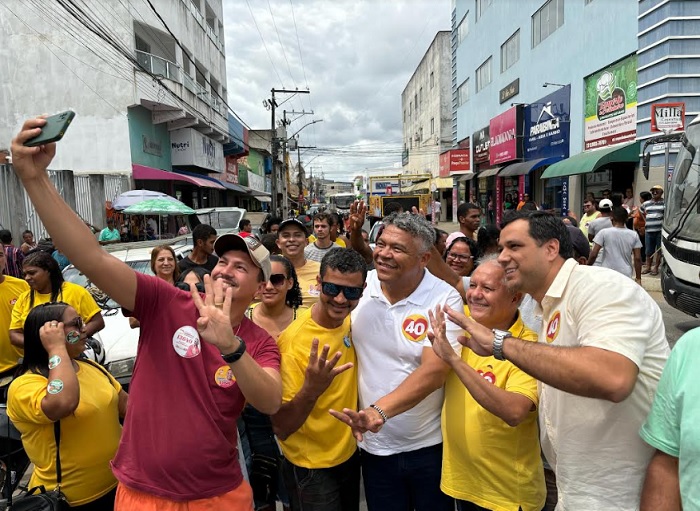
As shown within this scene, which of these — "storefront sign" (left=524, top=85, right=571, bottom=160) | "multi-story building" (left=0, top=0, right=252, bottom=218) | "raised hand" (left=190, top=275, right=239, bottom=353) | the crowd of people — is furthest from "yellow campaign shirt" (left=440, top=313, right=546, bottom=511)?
"storefront sign" (left=524, top=85, right=571, bottom=160)

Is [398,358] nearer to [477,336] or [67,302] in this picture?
[477,336]

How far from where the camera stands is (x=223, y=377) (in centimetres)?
187

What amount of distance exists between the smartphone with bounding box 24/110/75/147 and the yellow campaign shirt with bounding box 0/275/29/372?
3.10 metres

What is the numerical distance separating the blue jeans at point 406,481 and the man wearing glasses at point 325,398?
0.13 metres

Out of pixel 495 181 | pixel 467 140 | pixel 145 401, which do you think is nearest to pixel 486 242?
pixel 145 401

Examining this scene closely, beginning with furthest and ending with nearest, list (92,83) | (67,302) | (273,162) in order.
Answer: (273,162) < (92,83) < (67,302)

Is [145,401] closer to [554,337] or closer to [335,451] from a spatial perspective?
[335,451]

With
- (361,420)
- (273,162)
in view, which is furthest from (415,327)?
(273,162)

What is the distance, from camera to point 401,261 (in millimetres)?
2480

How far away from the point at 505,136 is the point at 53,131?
23806mm

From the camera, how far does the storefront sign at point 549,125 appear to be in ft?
58.2

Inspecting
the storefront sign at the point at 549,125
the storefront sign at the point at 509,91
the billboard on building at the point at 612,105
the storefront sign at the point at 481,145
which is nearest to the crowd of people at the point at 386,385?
the billboard on building at the point at 612,105

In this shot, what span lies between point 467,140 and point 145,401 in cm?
3156

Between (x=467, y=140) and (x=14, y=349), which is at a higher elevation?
(x=467, y=140)
